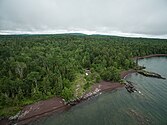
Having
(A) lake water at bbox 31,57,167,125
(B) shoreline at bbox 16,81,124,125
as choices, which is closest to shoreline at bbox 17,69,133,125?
(B) shoreline at bbox 16,81,124,125

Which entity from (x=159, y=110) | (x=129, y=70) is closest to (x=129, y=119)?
(x=159, y=110)

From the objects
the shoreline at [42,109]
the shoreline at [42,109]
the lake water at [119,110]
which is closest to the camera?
the lake water at [119,110]

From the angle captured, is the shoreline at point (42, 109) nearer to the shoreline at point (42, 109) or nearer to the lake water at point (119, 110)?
the shoreline at point (42, 109)

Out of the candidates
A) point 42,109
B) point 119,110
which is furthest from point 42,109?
point 119,110

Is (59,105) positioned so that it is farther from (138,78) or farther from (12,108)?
(138,78)

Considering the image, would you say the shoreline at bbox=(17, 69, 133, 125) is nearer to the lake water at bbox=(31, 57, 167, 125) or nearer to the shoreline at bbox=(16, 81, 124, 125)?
the shoreline at bbox=(16, 81, 124, 125)

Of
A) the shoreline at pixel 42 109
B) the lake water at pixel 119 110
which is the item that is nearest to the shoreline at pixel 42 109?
the shoreline at pixel 42 109

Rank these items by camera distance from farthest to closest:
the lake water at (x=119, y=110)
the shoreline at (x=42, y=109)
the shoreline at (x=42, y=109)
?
the shoreline at (x=42, y=109) → the shoreline at (x=42, y=109) → the lake water at (x=119, y=110)

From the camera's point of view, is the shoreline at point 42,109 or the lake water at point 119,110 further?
the shoreline at point 42,109

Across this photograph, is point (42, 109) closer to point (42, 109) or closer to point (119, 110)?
point (42, 109)
